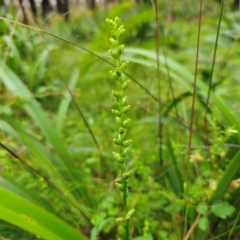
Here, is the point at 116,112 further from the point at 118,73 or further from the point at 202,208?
the point at 202,208

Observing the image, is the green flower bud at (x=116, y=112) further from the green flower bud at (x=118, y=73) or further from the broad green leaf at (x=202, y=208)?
the broad green leaf at (x=202, y=208)

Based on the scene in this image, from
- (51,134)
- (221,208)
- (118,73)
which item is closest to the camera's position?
(118,73)

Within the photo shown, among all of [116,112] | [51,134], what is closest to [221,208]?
[116,112]

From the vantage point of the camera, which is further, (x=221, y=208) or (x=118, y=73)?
(x=221, y=208)

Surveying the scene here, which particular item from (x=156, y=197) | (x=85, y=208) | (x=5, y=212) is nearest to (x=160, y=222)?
(x=156, y=197)

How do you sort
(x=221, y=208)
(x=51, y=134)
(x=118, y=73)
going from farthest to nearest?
(x=51, y=134) < (x=221, y=208) < (x=118, y=73)

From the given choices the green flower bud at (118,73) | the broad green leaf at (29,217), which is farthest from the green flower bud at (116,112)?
the broad green leaf at (29,217)

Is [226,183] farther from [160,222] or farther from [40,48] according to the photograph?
[40,48]

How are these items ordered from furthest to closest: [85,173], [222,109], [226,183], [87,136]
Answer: [87,136] < [85,173] < [222,109] < [226,183]
